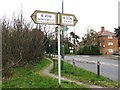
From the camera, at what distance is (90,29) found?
87.1 metres

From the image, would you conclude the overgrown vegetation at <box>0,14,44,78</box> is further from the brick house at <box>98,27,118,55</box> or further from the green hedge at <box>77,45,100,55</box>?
the brick house at <box>98,27,118,55</box>

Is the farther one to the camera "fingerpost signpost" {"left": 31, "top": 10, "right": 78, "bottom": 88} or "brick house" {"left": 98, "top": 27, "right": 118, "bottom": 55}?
"brick house" {"left": 98, "top": 27, "right": 118, "bottom": 55}

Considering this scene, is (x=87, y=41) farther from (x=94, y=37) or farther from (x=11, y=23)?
(x=11, y=23)

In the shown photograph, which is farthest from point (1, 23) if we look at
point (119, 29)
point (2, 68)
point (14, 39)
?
point (119, 29)

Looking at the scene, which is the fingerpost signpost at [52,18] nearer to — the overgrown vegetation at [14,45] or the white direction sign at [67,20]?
the white direction sign at [67,20]

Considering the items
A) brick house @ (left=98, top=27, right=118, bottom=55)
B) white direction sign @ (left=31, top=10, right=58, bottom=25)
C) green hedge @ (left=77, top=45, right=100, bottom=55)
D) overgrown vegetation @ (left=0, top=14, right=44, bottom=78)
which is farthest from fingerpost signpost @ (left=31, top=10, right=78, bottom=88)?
brick house @ (left=98, top=27, right=118, bottom=55)

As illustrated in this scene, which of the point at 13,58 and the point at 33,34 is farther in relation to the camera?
the point at 33,34

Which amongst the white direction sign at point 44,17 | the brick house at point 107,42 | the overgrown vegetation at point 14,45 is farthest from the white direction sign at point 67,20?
the brick house at point 107,42


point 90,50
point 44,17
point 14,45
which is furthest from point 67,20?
point 90,50

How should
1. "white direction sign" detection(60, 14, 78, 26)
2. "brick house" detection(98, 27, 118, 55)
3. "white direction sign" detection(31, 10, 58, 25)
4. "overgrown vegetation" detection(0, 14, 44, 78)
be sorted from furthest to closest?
→ "brick house" detection(98, 27, 118, 55) < "overgrown vegetation" detection(0, 14, 44, 78) < "white direction sign" detection(60, 14, 78, 26) < "white direction sign" detection(31, 10, 58, 25)

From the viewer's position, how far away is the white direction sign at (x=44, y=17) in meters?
7.92

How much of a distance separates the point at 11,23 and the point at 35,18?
12.0 m

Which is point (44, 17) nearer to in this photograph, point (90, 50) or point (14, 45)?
→ point (14, 45)

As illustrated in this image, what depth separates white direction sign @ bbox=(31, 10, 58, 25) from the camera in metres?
7.92
